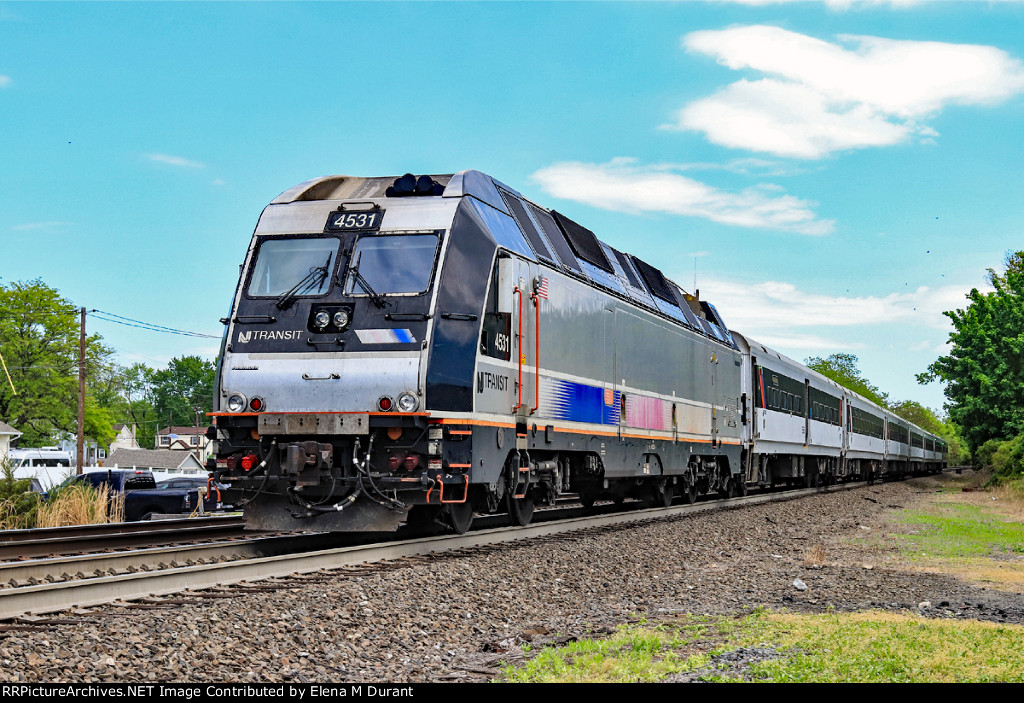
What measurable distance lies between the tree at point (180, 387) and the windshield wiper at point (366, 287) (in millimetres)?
143294

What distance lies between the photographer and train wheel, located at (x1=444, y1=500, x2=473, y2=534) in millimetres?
12590

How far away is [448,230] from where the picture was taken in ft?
38.9

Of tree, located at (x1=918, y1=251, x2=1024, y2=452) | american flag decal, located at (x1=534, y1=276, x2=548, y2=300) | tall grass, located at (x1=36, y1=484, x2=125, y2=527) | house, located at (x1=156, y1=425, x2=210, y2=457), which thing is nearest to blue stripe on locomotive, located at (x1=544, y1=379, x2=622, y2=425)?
american flag decal, located at (x1=534, y1=276, x2=548, y2=300)

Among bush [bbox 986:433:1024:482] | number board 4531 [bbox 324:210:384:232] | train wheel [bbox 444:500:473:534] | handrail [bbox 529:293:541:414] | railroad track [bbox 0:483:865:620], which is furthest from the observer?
bush [bbox 986:433:1024:482]

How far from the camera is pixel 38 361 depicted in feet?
235

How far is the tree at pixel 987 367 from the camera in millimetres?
46094

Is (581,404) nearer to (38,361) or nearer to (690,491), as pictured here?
(690,491)

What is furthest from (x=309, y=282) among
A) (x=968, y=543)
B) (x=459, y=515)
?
(x=968, y=543)

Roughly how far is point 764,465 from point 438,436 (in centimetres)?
1920

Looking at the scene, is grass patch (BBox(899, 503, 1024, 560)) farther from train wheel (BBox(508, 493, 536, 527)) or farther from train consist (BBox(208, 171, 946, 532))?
train wheel (BBox(508, 493, 536, 527))

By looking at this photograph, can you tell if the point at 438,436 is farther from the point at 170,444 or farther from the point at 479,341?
the point at 170,444

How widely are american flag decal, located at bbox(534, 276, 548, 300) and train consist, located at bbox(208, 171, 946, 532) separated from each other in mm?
27

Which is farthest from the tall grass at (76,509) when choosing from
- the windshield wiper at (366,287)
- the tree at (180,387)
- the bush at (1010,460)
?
the tree at (180,387)

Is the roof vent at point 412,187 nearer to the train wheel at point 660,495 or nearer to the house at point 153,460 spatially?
the train wheel at point 660,495
